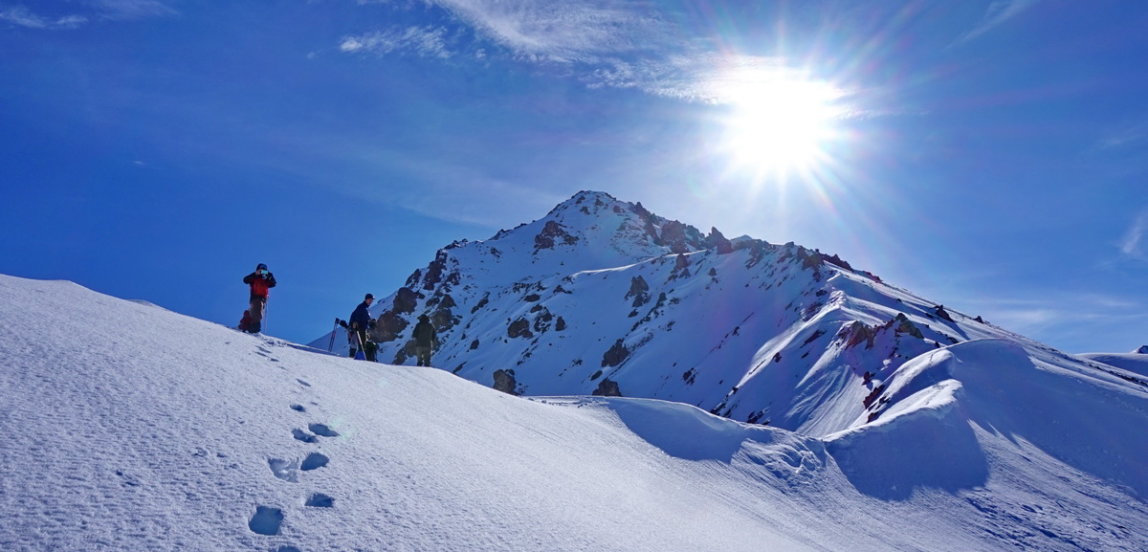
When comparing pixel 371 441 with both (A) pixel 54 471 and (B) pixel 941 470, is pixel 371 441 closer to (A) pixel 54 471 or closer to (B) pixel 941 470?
(A) pixel 54 471

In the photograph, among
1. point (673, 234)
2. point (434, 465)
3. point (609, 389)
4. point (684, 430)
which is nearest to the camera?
point (434, 465)

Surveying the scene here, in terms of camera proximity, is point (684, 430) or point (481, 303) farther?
point (481, 303)

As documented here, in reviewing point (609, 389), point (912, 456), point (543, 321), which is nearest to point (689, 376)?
point (609, 389)

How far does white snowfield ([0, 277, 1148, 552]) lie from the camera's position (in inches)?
157

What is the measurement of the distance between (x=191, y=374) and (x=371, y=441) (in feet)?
6.57

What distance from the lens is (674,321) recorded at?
232 feet

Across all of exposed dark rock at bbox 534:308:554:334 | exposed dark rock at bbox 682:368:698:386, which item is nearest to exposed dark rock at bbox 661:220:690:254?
exposed dark rock at bbox 534:308:554:334

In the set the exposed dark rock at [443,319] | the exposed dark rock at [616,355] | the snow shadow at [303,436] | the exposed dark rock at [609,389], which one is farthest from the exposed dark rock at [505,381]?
the snow shadow at [303,436]

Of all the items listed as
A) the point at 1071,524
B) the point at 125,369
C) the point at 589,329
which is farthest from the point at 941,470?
the point at 589,329

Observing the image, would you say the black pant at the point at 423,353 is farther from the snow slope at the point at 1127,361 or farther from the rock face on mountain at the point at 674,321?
the snow slope at the point at 1127,361

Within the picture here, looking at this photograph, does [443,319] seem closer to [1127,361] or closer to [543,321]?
[543,321]

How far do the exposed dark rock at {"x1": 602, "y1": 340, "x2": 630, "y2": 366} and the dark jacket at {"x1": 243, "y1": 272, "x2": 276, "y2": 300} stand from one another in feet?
191

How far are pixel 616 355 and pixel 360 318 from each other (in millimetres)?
58938

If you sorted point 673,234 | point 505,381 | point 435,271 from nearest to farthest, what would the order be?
point 505,381 < point 435,271 < point 673,234
